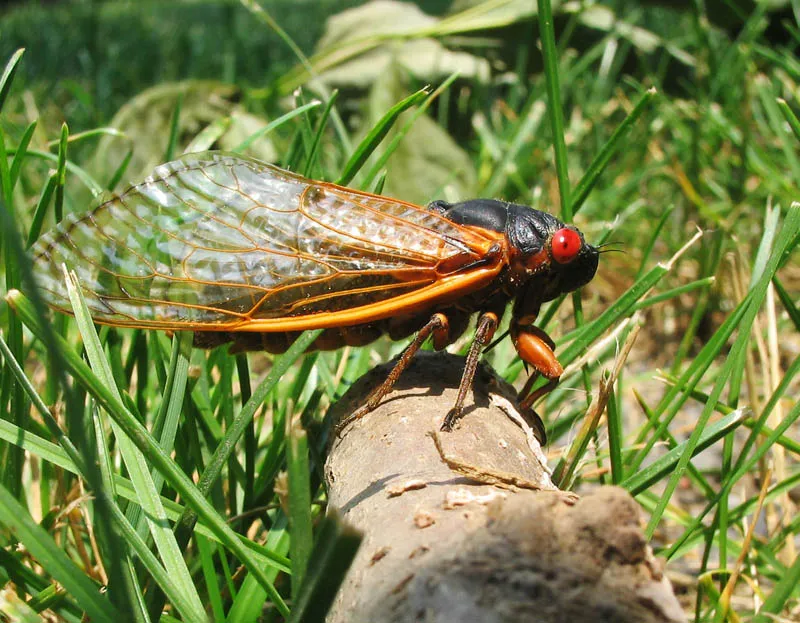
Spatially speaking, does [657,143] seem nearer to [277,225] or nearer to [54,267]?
[277,225]

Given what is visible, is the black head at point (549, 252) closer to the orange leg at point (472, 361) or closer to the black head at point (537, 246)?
the black head at point (537, 246)

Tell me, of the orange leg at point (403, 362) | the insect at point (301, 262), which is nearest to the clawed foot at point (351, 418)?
the orange leg at point (403, 362)

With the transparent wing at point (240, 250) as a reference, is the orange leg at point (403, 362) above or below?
below

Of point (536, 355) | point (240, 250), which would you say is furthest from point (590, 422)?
point (240, 250)

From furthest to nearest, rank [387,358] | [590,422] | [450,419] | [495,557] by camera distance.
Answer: [387,358], [590,422], [450,419], [495,557]

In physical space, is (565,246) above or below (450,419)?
above

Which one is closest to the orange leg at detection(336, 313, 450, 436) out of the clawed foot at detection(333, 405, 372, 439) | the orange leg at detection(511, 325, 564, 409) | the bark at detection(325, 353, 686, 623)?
the clawed foot at detection(333, 405, 372, 439)

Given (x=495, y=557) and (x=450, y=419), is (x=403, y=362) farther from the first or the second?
(x=495, y=557)
